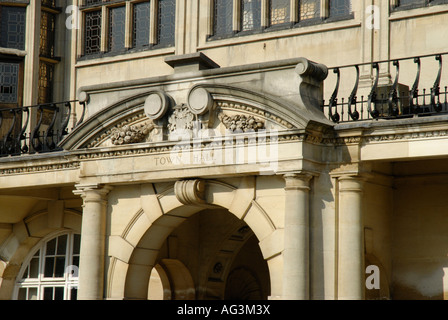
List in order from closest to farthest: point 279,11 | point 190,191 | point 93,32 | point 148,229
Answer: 1. point 190,191
2. point 148,229
3. point 279,11
4. point 93,32

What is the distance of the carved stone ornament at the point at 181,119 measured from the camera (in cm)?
1638

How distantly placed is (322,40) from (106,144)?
16.1 ft

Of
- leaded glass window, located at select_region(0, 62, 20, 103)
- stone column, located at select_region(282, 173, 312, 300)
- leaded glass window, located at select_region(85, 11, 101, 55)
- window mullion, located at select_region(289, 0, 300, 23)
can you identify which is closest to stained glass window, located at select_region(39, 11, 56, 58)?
leaded glass window, located at select_region(0, 62, 20, 103)

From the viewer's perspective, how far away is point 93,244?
56.5 ft

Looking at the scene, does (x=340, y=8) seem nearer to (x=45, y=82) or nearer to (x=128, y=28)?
(x=128, y=28)

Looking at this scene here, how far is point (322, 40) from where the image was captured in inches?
761

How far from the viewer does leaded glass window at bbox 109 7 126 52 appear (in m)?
22.2

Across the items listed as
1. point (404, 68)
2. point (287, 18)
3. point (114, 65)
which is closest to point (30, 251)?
point (114, 65)

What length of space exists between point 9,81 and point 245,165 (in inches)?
342

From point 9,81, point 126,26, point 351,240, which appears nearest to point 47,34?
point 9,81

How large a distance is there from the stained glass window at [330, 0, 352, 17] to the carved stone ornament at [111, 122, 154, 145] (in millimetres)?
4785

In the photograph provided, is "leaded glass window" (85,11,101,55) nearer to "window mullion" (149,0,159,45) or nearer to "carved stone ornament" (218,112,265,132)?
"window mullion" (149,0,159,45)
